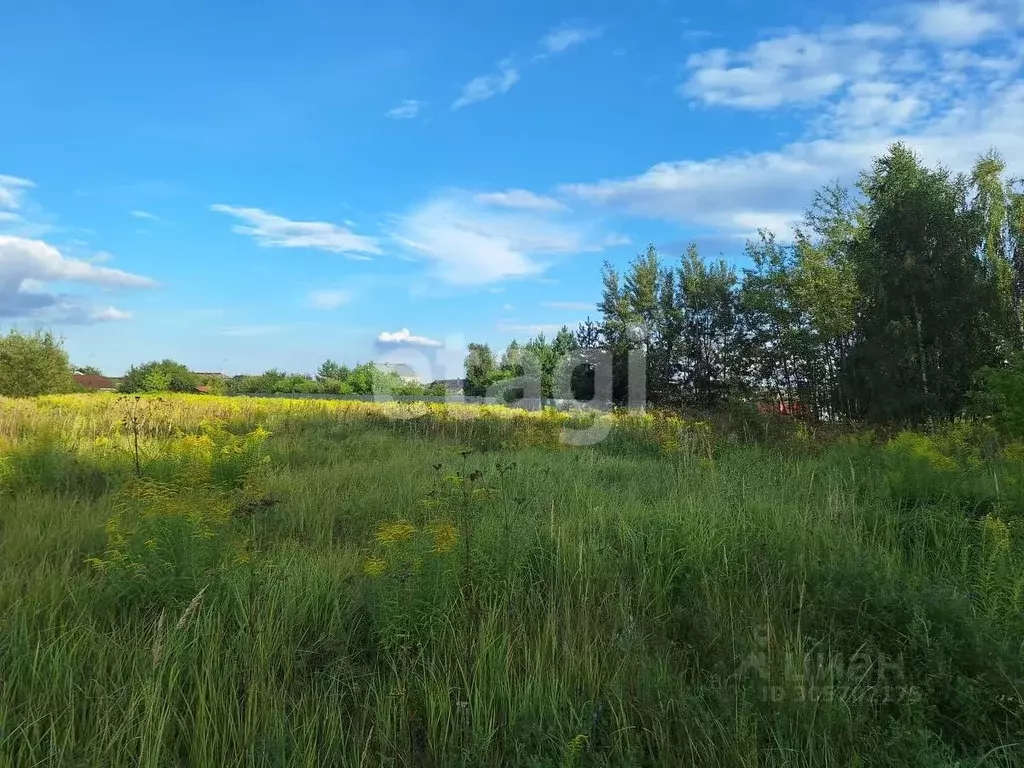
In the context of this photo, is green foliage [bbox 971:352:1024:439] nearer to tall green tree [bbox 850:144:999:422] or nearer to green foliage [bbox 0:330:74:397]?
tall green tree [bbox 850:144:999:422]

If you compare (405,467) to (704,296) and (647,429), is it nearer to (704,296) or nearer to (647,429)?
(647,429)

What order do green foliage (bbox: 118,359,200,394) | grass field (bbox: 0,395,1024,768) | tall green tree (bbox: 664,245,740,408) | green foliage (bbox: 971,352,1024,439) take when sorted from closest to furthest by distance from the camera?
grass field (bbox: 0,395,1024,768)
green foliage (bbox: 971,352,1024,439)
tall green tree (bbox: 664,245,740,408)
green foliage (bbox: 118,359,200,394)

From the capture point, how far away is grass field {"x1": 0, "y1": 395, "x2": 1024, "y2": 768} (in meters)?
1.76

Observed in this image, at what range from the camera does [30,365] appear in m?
25.2

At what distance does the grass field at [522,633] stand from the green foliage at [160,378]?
34.1 meters

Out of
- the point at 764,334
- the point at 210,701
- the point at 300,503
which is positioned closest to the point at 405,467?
the point at 300,503

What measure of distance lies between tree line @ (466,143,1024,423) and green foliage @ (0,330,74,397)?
2097 centimetres

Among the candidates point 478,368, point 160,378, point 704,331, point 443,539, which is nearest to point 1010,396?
point 443,539

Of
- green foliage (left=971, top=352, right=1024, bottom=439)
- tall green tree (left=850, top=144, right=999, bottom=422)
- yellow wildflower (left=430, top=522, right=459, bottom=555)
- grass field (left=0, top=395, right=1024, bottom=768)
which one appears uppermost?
tall green tree (left=850, top=144, right=999, bottom=422)

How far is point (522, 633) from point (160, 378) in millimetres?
38035

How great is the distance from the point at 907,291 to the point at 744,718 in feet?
66.1

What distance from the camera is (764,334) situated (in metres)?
26.8

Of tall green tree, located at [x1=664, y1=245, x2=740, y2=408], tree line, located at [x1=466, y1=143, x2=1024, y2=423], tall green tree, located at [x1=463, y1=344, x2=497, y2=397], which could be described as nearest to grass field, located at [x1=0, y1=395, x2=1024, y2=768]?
tree line, located at [x1=466, y1=143, x2=1024, y2=423]

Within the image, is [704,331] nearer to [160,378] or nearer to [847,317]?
[847,317]
